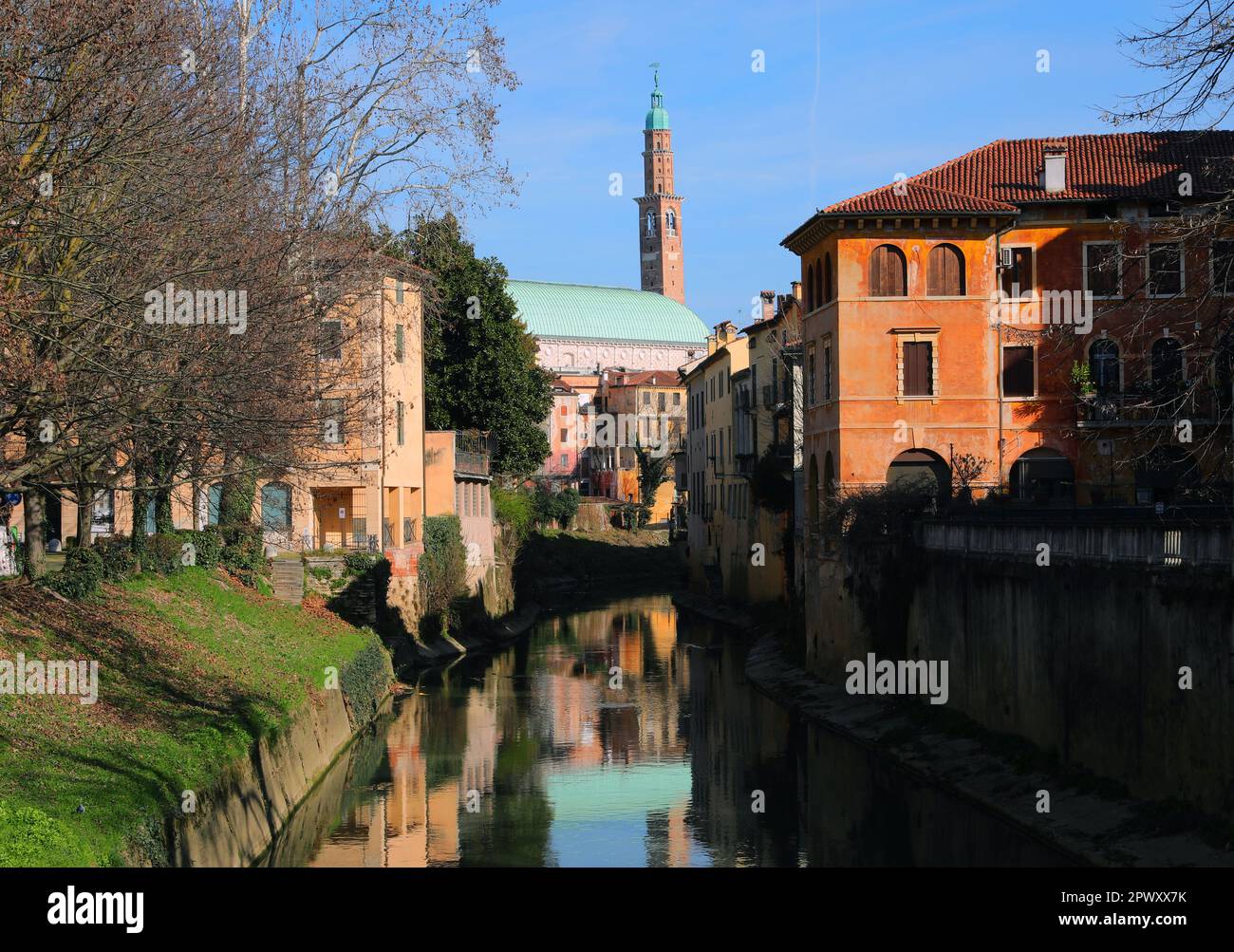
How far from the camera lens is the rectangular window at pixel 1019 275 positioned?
4006 cm

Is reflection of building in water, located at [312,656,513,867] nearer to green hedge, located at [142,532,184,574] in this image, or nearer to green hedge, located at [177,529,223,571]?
green hedge, located at [177,529,223,571]

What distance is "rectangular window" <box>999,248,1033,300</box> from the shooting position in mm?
40062

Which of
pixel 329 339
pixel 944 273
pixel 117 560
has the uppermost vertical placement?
pixel 944 273

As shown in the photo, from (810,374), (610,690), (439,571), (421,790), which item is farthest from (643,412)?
(421,790)

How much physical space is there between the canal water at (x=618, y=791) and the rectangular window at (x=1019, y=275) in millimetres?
12688

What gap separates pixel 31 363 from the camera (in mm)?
17797

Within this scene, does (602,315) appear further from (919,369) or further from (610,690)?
(919,369)

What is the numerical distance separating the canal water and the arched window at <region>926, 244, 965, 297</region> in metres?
11.7

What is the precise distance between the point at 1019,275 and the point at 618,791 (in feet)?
61.3

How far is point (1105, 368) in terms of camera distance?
4019 centimetres

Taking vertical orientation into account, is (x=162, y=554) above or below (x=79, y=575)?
above

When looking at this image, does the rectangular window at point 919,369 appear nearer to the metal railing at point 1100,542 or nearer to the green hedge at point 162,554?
the metal railing at point 1100,542
